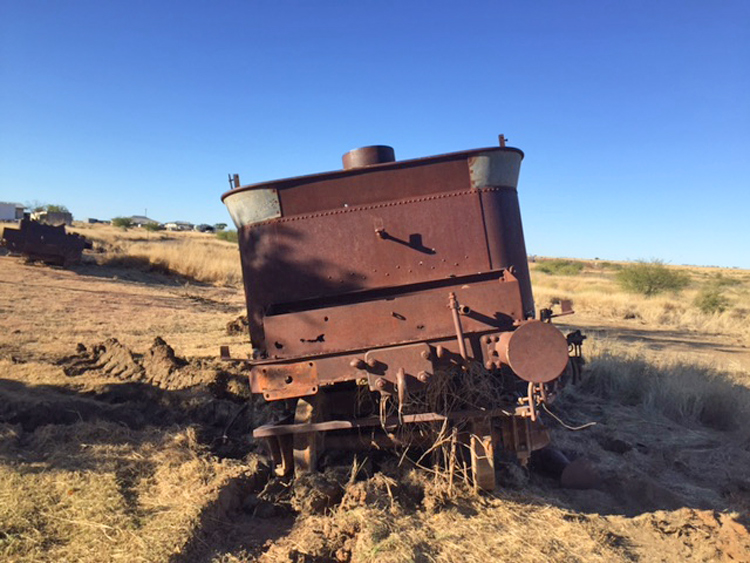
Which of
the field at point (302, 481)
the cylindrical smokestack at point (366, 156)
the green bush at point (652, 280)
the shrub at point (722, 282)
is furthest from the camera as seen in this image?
the green bush at point (652, 280)

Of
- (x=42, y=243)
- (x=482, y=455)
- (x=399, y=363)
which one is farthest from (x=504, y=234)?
(x=42, y=243)

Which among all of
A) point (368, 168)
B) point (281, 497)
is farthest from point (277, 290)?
point (281, 497)

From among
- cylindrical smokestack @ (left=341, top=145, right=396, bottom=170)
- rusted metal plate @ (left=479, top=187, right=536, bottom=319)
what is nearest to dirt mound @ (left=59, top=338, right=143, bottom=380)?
cylindrical smokestack @ (left=341, top=145, right=396, bottom=170)

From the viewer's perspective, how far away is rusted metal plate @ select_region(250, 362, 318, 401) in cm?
407

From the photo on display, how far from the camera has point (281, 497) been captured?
165 inches

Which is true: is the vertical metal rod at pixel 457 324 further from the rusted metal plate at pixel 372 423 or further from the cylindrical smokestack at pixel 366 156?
the cylindrical smokestack at pixel 366 156

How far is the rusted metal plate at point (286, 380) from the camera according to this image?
4.07 meters

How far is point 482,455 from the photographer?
13.7ft

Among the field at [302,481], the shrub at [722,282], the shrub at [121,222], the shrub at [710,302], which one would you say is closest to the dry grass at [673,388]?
the field at [302,481]

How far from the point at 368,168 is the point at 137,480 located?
10.2 feet

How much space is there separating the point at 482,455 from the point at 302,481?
1378mm

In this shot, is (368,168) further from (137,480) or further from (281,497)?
(137,480)

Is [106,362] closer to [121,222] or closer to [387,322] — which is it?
[387,322]

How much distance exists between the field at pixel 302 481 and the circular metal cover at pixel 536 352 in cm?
107
